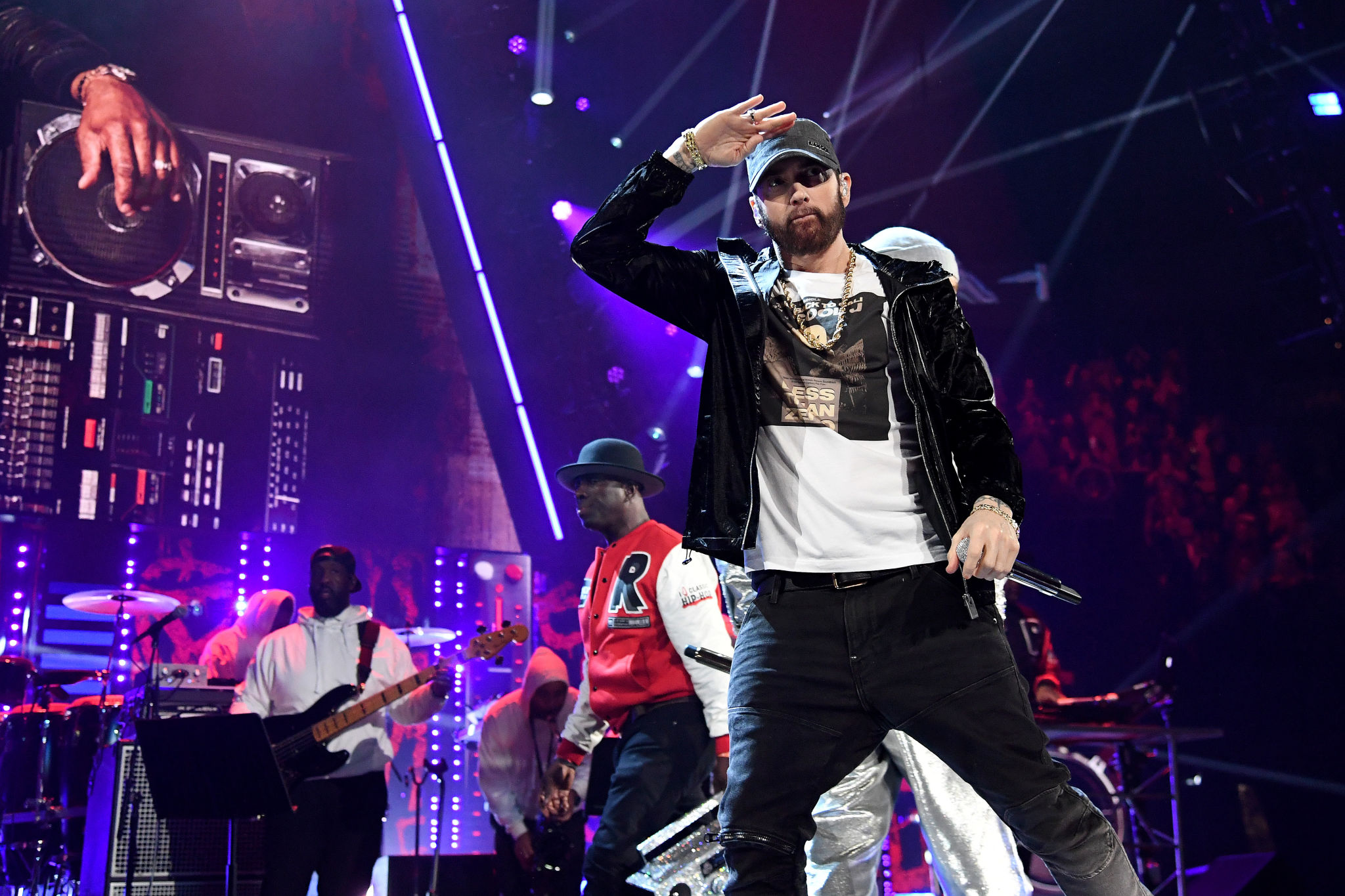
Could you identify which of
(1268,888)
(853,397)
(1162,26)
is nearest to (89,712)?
(853,397)

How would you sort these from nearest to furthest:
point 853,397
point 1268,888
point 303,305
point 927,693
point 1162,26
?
1. point 927,693
2. point 853,397
3. point 1268,888
4. point 1162,26
5. point 303,305

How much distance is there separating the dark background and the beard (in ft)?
23.0

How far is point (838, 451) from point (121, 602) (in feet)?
21.4

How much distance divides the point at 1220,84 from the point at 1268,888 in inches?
238

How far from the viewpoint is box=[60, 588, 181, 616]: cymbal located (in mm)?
7020

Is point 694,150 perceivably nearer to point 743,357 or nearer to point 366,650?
point 743,357

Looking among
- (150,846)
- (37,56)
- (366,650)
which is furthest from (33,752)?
(37,56)

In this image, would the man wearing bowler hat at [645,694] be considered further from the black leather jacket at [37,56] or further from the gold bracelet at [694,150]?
the black leather jacket at [37,56]

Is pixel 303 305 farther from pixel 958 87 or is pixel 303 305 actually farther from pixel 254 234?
pixel 958 87

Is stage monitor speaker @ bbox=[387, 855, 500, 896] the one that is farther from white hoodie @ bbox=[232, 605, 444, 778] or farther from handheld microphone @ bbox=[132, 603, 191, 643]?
handheld microphone @ bbox=[132, 603, 191, 643]

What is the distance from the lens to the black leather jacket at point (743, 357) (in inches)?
80.0

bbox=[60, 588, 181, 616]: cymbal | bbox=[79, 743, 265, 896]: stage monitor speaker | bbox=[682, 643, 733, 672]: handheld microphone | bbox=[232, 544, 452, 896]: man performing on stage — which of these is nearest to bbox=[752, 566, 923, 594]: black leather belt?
bbox=[682, 643, 733, 672]: handheld microphone

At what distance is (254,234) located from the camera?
9688 mm

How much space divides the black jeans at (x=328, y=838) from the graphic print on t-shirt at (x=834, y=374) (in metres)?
4.29
